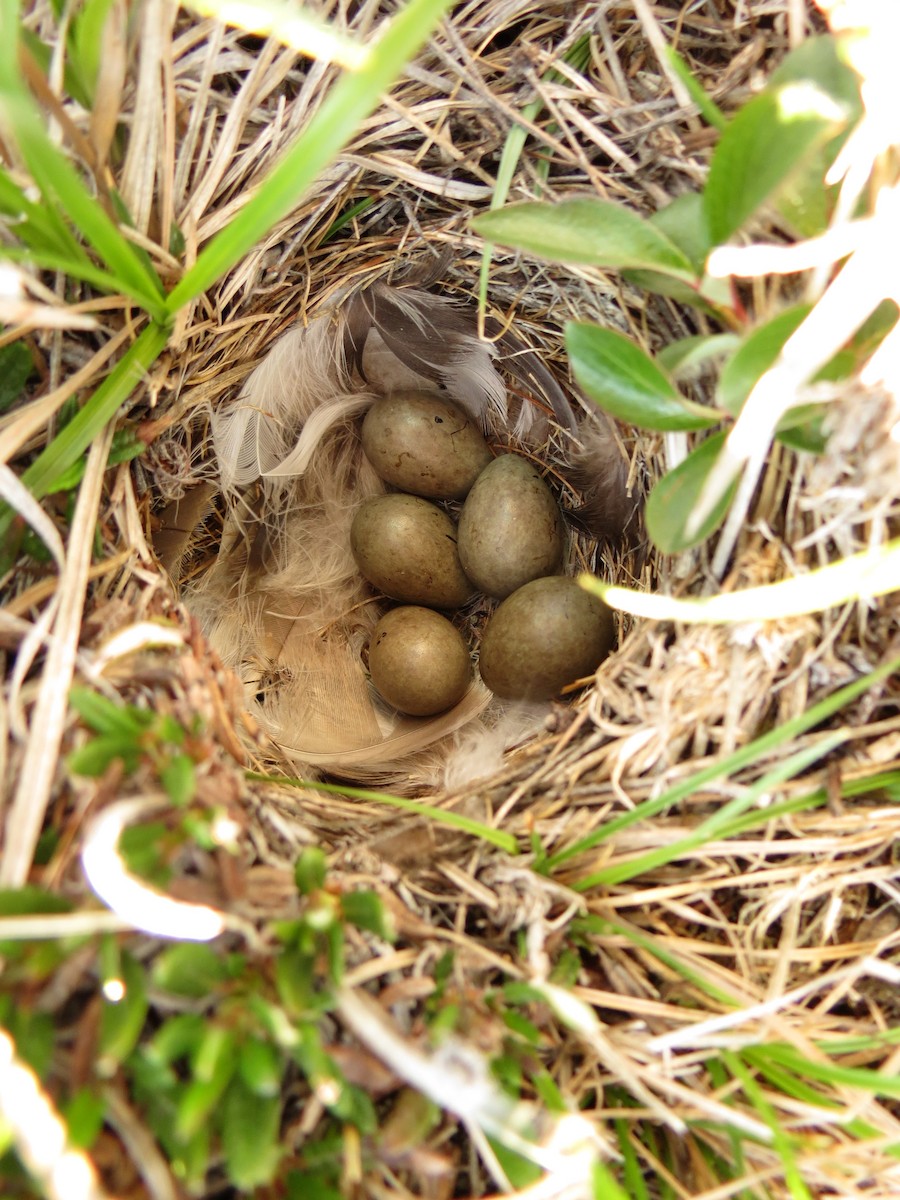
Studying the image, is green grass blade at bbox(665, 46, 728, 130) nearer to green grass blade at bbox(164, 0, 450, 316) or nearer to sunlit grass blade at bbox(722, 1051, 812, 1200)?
green grass blade at bbox(164, 0, 450, 316)

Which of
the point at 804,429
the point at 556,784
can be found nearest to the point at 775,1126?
the point at 556,784

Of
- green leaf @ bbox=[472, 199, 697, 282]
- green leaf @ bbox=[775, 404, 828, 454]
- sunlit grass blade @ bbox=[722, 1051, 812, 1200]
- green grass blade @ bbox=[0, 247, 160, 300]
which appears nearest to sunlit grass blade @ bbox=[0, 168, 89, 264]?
green grass blade @ bbox=[0, 247, 160, 300]

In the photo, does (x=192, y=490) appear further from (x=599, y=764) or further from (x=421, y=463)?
(x=599, y=764)

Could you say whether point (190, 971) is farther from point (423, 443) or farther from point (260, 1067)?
point (423, 443)

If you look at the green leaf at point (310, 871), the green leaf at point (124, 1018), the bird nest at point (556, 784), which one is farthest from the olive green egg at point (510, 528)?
the green leaf at point (124, 1018)

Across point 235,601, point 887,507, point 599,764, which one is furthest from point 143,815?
point 235,601

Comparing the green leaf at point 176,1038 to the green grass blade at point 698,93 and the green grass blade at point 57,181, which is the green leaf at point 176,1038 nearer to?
the green grass blade at point 57,181

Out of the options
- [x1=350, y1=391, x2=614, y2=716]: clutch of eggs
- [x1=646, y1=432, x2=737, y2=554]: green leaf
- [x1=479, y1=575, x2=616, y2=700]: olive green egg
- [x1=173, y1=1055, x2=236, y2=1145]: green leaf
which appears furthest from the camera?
[x1=350, y1=391, x2=614, y2=716]: clutch of eggs
